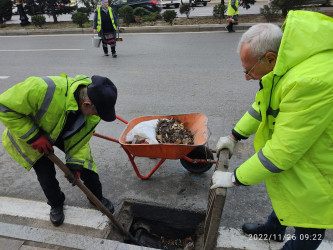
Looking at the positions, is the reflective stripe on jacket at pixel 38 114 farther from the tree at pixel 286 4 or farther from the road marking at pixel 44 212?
the tree at pixel 286 4

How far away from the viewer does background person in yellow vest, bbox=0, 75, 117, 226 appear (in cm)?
201

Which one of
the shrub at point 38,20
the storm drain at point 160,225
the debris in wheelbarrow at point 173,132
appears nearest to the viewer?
the storm drain at point 160,225

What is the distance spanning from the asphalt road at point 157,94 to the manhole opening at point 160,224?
106 millimetres

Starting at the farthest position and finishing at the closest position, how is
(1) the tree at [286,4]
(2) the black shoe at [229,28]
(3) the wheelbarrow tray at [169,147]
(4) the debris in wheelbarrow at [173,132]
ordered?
(1) the tree at [286,4]
(2) the black shoe at [229,28]
(4) the debris in wheelbarrow at [173,132]
(3) the wheelbarrow tray at [169,147]

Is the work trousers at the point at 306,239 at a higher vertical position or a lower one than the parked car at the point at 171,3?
lower

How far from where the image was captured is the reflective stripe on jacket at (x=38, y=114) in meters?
2.03

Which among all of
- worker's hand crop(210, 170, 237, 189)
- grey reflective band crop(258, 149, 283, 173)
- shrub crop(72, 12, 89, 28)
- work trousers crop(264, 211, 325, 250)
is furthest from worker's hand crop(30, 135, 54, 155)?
shrub crop(72, 12, 89, 28)

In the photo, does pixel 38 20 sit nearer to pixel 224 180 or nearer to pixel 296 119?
pixel 224 180

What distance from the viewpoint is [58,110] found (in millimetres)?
2135

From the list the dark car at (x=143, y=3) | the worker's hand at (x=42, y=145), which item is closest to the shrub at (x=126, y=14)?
the dark car at (x=143, y=3)

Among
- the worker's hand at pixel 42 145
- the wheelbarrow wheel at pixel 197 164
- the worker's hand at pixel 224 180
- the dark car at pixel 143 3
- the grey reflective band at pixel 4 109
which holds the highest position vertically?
the dark car at pixel 143 3

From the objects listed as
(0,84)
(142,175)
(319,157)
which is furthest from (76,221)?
(0,84)

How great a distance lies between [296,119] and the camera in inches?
55.1

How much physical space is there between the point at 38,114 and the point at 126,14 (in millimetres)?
12761
